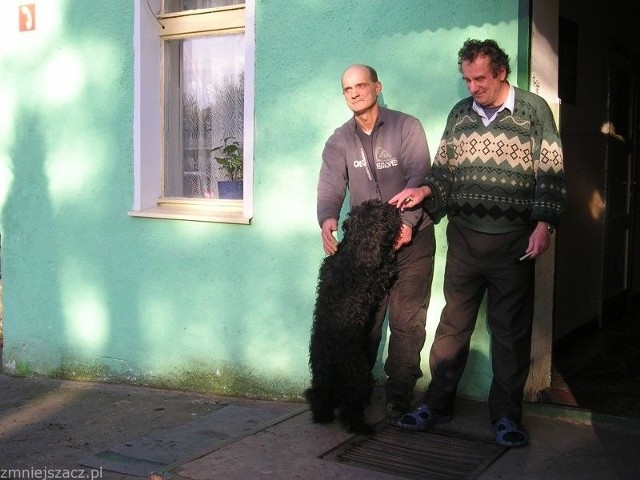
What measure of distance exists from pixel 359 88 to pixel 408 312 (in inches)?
51.7

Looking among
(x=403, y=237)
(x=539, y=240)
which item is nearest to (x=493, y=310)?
(x=539, y=240)

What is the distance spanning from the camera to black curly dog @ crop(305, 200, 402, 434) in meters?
4.21

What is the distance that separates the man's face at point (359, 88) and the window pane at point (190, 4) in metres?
2.06

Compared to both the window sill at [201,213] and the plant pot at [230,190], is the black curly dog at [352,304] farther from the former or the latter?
the plant pot at [230,190]

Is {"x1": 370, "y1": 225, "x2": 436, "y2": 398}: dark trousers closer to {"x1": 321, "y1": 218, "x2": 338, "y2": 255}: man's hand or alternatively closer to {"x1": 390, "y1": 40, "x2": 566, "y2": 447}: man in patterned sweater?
{"x1": 390, "y1": 40, "x2": 566, "y2": 447}: man in patterned sweater

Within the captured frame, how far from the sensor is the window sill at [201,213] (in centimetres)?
579

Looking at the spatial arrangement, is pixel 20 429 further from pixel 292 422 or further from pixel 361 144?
pixel 361 144

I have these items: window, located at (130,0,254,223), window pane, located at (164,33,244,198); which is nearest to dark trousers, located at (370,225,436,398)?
window, located at (130,0,254,223)

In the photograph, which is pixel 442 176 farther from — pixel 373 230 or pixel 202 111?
pixel 202 111

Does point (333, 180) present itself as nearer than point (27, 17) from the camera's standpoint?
Yes

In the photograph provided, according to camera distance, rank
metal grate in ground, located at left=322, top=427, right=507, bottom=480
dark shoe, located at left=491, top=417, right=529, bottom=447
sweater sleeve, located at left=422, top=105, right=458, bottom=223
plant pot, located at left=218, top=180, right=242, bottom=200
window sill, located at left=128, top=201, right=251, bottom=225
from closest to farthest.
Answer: metal grate in ground, located at left=322, top=427, right=507, bottom=480, dark shoe, located at left=491, top=417, right=529, bottom=447, sweater sleeve, located at left=422, top=105, right=458, bottom=223, window sill, located at left=128, top=201, right=251, bottom=225, plant pot, located at left=218, top=180, right=242, bottom=200

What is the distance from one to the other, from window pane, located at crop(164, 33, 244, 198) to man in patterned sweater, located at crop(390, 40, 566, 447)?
2.27 metres

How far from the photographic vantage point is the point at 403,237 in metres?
4.32

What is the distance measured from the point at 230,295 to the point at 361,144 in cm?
184
